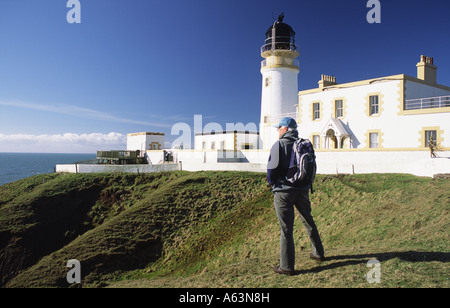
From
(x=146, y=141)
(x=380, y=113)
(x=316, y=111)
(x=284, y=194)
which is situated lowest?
(x=284, y=194)

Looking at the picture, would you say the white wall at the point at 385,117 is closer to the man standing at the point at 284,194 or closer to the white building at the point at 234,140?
the white building at the point at 234,140

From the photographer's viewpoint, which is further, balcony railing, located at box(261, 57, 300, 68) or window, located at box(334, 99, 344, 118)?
balcony railing, located at box(261, 57, 300, 68)

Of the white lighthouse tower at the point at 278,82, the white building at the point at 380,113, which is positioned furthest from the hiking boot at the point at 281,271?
the white lighthouse tower at the point at 278,82

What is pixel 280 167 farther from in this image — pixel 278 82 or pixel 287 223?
pixel 278 82

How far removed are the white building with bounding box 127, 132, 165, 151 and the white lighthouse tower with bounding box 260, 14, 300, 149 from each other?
54.5 ft

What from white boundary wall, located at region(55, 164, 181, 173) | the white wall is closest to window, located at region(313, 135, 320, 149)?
the white wall

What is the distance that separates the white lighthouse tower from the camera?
32.0 meters

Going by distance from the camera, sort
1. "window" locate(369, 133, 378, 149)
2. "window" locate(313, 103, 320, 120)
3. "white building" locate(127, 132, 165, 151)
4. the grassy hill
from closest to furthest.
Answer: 1. the grassy hill
2. "window" locate(369, 133, 378, 149)
3. "window" locate(313, 103, 320, 120)
4. "white building" locate(127, 132, 165, 151)

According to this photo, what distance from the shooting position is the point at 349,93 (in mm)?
23672

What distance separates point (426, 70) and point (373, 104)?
6207mm

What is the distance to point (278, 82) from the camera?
32.1 m

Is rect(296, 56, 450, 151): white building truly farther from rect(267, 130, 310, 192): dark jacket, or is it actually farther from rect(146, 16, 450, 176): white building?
rect(267, 130, 310, 192): dark jacket

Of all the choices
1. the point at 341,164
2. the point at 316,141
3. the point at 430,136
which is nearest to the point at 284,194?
the point at 341,164
